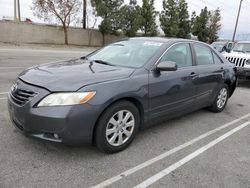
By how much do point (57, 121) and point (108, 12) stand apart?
95.0 feet

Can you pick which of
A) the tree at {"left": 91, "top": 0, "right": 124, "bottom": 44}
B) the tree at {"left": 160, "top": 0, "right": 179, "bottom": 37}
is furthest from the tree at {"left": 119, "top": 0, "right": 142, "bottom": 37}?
the tree at {"left": 160, "top": 0, "right": 179, "bottom": 37}

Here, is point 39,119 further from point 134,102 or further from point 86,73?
point 134,102

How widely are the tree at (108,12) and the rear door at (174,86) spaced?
26.9 m

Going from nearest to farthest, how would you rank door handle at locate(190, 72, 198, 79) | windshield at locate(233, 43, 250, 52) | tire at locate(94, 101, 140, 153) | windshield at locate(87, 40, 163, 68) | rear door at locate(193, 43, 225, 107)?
tire at locate(94, 101, 140, 153) < windshield at locate(87, 40, 163, 68) < door handle at locate(190, 72, 198, 79) < rear door at locate(193, 43, 225, 107) < windshield at locate(233, 43, 250, 52)

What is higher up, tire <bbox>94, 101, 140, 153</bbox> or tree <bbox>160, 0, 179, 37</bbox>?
tree <bbox>160, 0, 179, 37</bbox>

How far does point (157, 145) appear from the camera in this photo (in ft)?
12.3

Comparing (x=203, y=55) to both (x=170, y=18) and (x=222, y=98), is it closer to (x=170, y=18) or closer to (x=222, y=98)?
(x=222, y=98)

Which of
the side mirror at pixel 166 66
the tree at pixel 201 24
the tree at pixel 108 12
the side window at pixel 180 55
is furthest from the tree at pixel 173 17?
the side mirror at pixel 166 66

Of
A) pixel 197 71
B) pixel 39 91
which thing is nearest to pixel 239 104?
pixel 197 71

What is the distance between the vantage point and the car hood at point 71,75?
294 centimetres

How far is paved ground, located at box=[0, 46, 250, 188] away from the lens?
2789 mm

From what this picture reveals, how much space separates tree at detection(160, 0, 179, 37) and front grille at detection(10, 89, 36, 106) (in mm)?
34222

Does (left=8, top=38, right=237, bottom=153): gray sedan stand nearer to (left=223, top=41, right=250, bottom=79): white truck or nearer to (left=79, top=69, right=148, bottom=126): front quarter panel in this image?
(left=79, top=69, right=148, bottom=126): front quarter panel

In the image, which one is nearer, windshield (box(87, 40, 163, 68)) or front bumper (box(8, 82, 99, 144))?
front bumper (box(8, 82, 99, 144))
